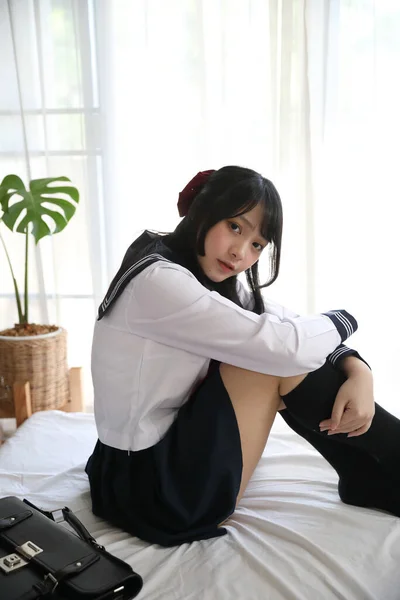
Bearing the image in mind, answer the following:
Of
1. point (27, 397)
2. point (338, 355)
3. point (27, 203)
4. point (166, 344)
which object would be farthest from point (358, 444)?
point (27, 203)

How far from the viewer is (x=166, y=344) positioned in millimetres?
1221

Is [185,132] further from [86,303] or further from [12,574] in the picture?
[12,574]

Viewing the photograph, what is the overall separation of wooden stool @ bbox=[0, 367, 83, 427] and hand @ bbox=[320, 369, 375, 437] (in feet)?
4.24

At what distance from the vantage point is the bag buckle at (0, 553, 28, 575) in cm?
91

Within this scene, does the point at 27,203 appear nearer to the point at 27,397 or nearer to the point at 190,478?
the point at 27,397

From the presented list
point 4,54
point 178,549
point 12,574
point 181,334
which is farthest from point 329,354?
point 4,54

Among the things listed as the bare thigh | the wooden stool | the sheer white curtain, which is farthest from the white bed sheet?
the sheer white curtain

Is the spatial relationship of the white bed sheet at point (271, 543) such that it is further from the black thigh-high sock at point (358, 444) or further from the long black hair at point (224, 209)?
the long black hair at point (224, 209)

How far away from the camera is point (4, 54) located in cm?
254

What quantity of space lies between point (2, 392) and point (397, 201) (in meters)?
1.68

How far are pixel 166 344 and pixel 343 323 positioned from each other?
0.39 m

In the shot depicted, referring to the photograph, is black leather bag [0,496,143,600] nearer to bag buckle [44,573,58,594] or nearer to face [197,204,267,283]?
bag buckle [44,573,58,594]

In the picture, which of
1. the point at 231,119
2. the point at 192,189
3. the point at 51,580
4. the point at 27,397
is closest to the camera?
the point at 51,580

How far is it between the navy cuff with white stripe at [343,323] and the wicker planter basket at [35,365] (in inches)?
48.4
